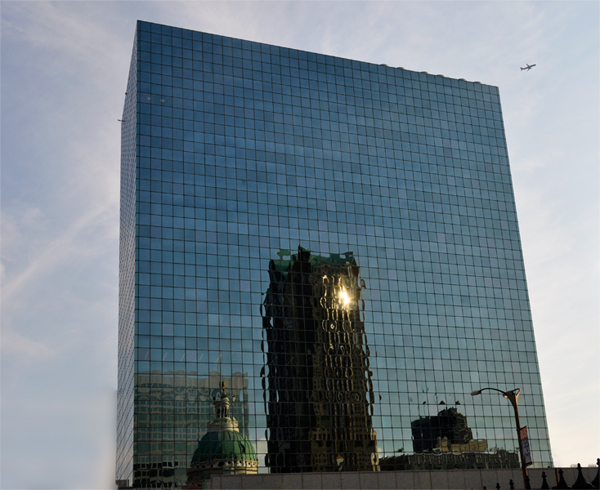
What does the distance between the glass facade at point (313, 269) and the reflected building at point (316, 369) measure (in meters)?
0.21

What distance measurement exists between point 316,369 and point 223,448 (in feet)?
49.0

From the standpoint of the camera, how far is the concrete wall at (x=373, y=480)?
190 feet

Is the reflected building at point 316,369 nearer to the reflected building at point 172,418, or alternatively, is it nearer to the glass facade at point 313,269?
the glass facade at point 313,269

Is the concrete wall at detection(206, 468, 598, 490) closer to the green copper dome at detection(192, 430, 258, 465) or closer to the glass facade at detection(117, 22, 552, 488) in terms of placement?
the green copper dome at detection(192, 430, 258, 465)

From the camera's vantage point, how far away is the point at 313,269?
86688mm

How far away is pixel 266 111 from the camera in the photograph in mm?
91750

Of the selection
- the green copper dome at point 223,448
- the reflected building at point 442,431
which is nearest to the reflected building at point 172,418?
Answer: the green copper dome at point 223,448

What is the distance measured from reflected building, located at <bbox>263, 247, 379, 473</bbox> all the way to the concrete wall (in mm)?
17896

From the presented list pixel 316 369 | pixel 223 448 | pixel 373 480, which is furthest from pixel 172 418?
pixel 373 480

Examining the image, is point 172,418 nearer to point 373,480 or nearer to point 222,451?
point 222,451

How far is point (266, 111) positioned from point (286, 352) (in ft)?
106

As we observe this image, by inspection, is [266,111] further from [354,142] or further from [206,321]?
[206,321]

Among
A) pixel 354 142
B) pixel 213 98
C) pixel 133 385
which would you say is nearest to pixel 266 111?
pixel 213 98

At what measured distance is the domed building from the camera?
71.1m
